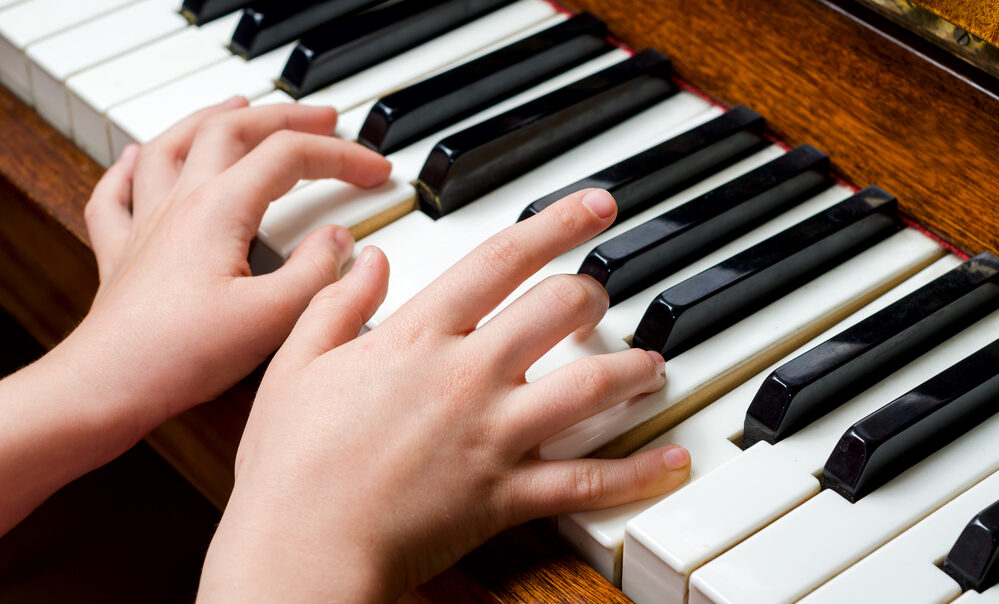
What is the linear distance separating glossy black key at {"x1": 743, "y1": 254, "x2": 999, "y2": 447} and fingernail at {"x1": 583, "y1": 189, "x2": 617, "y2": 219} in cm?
20

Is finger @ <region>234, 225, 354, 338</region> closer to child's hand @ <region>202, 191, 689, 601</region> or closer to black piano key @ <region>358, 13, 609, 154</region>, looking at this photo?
child's hand @ <region>202, 191, 689, 601</region>

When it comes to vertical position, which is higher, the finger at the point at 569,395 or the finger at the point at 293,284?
the finger at the point at 569,395

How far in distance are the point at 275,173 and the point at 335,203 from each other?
0.27 ft

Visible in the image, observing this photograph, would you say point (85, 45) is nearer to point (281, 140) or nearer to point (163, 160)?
point (163, 160)

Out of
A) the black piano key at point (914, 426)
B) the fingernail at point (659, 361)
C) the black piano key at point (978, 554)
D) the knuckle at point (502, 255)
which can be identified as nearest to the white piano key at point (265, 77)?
the knuckle at point (502, 255)

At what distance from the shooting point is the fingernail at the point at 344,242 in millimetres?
1159

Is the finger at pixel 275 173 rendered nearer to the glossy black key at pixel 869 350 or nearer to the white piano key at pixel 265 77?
the white piano key at pixel 265 77

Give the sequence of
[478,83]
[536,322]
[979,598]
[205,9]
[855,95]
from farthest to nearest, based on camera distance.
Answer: [205,9], [478,83], [855,95], [536,322], [979,598]

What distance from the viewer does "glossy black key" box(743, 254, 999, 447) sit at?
3.24ft

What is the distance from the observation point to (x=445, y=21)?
1.47m

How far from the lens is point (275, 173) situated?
119 centimetres

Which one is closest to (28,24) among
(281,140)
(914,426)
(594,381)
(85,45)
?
(85,45)

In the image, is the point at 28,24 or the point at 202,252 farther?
the point at 28,24

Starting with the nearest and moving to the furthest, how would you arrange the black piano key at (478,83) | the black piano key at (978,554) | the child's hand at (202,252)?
the black piano key at (978,554), the child's hand at (202,252), the black piano key at (478,83)
